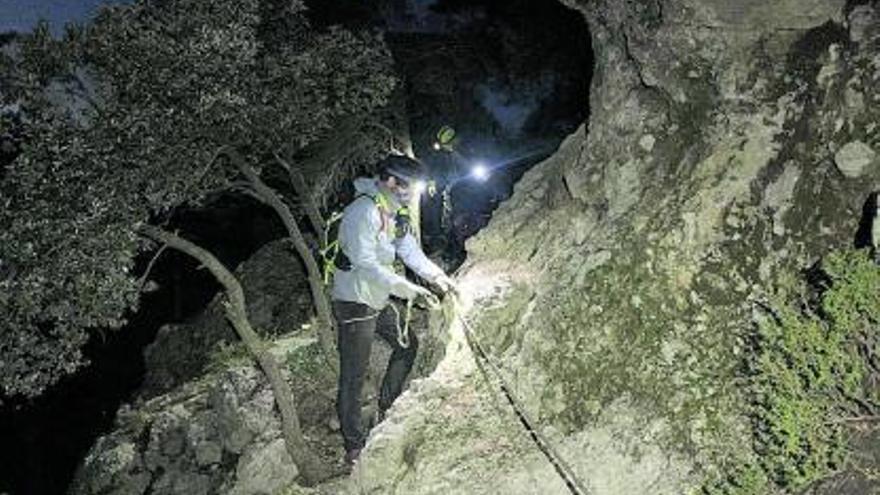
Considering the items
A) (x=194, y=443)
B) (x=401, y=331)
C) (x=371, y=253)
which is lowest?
(x=194, y=443)

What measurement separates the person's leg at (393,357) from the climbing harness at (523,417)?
89 centimetres

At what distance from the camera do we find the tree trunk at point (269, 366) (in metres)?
11.7

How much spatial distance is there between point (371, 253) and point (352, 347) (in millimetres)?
1045

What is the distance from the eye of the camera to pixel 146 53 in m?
11.0

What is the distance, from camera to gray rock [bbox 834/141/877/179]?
6270mm

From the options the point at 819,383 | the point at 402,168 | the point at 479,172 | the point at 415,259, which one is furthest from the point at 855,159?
the point at 479,172

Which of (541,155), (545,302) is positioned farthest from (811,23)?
(541,155)

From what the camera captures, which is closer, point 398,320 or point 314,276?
point 398,320

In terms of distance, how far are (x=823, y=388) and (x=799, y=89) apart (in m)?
2.94

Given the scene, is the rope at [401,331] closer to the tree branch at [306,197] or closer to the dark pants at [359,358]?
the dark pants at [359,358]

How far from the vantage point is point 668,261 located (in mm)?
6926

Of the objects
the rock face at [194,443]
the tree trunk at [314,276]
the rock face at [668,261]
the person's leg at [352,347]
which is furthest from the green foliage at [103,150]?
the rock face at [668,261]

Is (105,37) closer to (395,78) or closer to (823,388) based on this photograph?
(395,78)

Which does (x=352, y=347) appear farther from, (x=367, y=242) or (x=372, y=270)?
(x=367, y=242)
